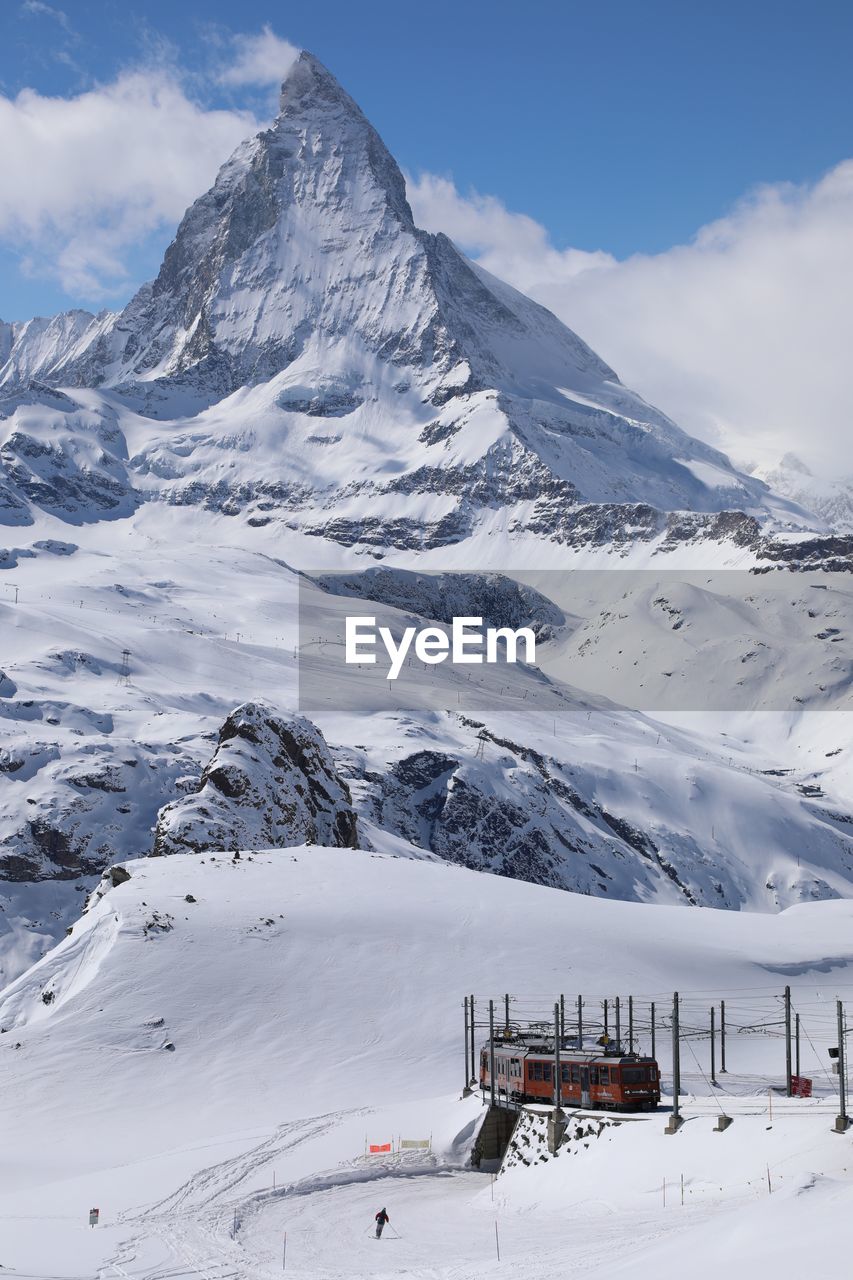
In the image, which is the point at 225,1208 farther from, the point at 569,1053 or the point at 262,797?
the point at 262,797

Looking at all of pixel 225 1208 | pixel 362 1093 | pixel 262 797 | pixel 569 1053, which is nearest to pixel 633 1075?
pixel 569 1053

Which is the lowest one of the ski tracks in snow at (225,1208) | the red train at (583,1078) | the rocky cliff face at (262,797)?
the ski tracks in snow at (225,1208)

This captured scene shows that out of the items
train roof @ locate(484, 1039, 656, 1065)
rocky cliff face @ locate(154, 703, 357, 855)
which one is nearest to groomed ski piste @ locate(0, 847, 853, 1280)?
train roof @ locate(484, 1039, 656, 1065)

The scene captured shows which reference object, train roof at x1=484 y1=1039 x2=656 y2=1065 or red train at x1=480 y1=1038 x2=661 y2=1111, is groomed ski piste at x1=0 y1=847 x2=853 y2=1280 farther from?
train roof at x1=484 y1=1039 x2=656 y2=1065

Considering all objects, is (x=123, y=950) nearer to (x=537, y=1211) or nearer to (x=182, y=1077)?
(x=182, y=1077)

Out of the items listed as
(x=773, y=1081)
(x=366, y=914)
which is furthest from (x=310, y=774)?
(x=773, y=1081)

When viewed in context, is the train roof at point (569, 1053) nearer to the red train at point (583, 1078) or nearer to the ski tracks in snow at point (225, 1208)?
the red train at point (583, 1078)

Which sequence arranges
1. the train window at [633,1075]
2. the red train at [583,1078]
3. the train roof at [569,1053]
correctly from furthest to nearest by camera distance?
the train roof at [569,1053] → the red train at [583,1078] → the train window at [633,1075]

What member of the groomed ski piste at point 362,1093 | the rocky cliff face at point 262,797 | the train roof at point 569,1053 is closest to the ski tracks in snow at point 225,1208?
the groomed ski piste at point 362,1093
